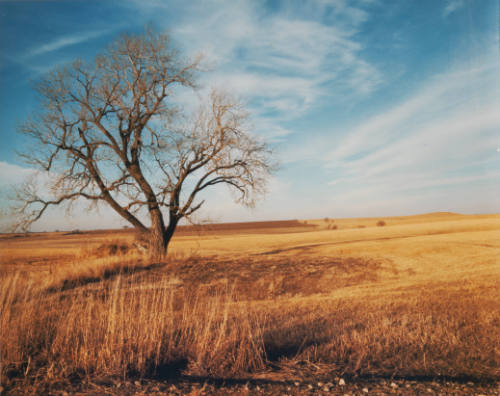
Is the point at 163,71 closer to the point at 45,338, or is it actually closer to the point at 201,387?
the point at 45,338

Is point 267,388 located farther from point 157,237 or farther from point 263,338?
point 157,237

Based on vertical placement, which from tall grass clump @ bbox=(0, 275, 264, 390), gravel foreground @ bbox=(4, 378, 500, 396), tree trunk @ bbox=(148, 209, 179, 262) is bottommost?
gravel foreground @ bbox=(4, 378, 500, 396)

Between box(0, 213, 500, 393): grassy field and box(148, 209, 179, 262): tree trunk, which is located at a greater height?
box(148, 209, 179, 262): tree trunk

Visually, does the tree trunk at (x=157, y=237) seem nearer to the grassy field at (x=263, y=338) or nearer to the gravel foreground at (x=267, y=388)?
the grassy field at (x=263, y=338)

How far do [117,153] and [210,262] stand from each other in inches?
308

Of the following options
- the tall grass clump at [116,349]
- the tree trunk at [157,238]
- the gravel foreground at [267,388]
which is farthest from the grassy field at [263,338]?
the tree trunk at [157,238]

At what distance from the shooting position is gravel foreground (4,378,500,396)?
13.4ft

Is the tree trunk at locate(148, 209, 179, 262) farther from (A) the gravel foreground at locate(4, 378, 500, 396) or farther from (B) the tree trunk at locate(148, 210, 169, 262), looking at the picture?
(A) the gravel foreground at locate(4, 378, 500, 396)

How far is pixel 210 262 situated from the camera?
18547 millimetres

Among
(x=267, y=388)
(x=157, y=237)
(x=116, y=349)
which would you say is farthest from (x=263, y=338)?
(x=157, y=237)

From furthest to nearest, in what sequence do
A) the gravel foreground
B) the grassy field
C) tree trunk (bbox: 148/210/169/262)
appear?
tree trunk (bbox: 148/210/169/262)
the grassy field
the gravel foreground

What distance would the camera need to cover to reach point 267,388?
4.18 m

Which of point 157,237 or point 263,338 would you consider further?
point 157,237

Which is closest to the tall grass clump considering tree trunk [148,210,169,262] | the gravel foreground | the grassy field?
the grassy field
